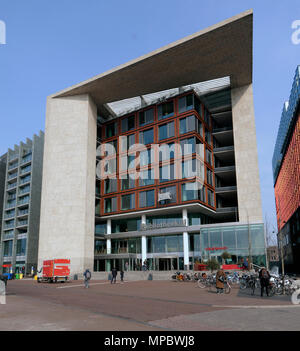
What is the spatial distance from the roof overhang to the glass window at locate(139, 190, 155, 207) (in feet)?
54.0

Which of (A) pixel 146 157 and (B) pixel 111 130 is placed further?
(B) pixel 111 130

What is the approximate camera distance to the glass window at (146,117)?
188ft

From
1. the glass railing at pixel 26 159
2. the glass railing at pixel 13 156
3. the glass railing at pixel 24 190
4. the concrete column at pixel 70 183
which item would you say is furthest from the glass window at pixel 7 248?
the concrete column at pixel 70 183

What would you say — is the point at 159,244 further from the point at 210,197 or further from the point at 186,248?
the point at 210,197

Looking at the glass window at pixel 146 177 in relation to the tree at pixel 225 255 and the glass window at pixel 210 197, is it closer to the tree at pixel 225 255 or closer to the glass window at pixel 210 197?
the glass window at pixel 210 197

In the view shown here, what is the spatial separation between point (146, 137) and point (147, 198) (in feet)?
33.8

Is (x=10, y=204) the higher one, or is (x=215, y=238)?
(x=10, y=204)

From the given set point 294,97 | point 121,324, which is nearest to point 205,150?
point 294,97

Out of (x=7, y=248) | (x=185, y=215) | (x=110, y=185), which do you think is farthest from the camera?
(x=7, y=248)

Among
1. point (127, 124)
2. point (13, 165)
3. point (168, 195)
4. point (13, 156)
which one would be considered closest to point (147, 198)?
point (168, 195)

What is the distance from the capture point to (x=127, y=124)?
60.5 metres

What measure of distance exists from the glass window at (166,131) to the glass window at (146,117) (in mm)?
2861

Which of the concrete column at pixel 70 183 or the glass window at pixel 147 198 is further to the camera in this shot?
the glass window at pixel 147 198

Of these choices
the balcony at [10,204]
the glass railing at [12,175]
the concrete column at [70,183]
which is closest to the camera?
the concrete column at [70,183]
